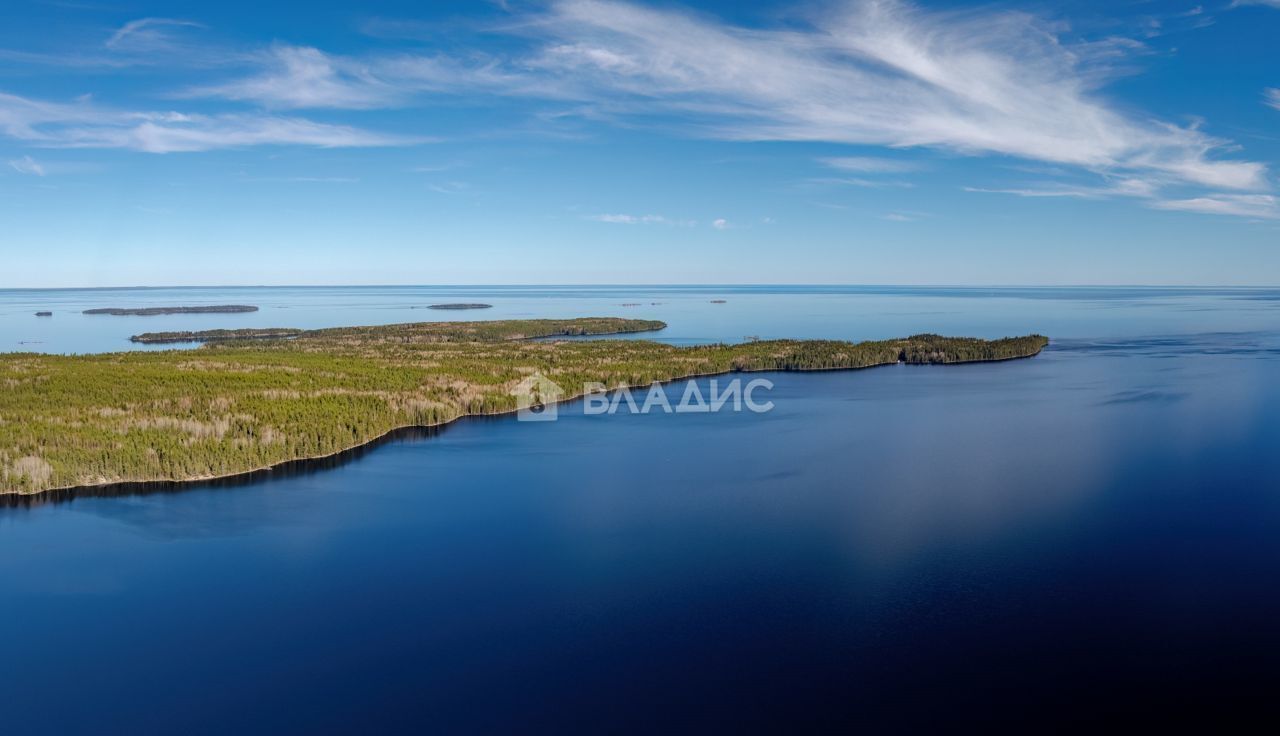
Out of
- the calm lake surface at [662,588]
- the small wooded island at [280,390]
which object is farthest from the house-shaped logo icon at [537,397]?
the calm lake surface at [662,588]

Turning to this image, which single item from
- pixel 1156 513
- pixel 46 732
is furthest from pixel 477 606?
pixel 1156 513

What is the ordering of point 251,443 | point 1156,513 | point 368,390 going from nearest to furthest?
point 1156,513 < point 251,443 < point 368,390

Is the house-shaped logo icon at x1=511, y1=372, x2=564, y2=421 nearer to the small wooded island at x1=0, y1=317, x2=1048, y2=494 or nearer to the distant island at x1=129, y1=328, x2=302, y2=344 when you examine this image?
the small wooded island at x1=0, y1=317, x2=1048, y2=494

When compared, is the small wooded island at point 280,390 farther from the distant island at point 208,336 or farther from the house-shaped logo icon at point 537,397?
the distant island at point 208,336

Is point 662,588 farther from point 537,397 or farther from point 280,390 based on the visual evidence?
point 537,397

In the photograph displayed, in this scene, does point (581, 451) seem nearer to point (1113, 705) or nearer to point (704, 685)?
point (704, 685)

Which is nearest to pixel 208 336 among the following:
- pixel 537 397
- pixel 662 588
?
pixel 537 397

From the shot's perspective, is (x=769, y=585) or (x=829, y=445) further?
(x=829, y=445)
